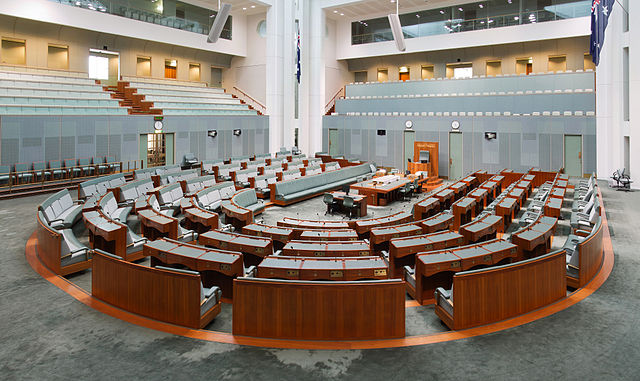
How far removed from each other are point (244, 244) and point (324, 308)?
259cm

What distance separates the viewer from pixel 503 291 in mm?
4773

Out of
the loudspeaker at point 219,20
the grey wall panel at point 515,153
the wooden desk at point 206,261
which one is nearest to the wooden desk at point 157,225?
the wooden desk at point 206,261

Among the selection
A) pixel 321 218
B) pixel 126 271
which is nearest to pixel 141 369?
pixel 126 271

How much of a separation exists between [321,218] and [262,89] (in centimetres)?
1660

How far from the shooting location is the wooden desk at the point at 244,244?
649 cm

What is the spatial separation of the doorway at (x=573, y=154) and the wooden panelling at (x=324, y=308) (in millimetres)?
17447

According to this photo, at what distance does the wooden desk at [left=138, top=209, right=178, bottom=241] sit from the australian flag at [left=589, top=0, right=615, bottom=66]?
1445cm

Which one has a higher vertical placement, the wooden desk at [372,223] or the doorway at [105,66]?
the doorway at [105,66]

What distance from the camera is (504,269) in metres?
4.73

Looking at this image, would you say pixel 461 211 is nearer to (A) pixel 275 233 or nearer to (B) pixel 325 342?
(A) pixel 275 233

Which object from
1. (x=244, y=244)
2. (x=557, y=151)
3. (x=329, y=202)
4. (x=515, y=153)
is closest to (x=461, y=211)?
(x=329, y=202)

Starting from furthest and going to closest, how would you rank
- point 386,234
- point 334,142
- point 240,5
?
point 334,142 < point 240,5 < point 386,234

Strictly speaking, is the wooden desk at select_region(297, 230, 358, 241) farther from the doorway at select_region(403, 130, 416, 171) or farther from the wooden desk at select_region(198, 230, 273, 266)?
the doorway at select_region(403, 130, 416, 171)

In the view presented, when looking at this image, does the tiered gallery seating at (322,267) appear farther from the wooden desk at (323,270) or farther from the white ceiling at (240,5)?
the white ceiling at (240,5)
